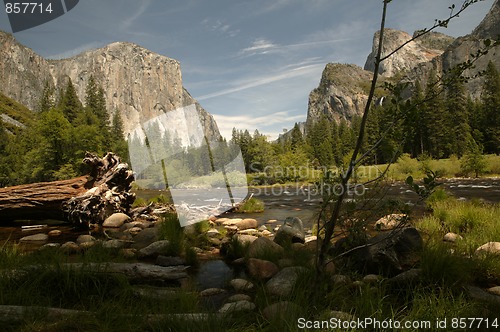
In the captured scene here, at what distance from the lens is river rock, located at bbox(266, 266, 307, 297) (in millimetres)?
3811

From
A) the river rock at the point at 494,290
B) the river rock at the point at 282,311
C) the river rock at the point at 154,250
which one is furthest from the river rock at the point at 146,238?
the river rock at the point at 494,290

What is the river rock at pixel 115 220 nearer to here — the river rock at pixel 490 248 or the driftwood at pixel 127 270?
the driftwood at pixel 127 270

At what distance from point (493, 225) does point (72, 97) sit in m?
59.5

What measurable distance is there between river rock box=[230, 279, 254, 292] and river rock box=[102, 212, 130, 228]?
691cm

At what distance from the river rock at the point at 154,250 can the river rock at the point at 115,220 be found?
14.1 ft

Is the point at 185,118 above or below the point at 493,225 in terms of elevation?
above

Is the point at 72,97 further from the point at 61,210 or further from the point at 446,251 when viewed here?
the point at 446,251

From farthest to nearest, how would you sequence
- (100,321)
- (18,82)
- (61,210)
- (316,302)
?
(18,82)
(61,210)
(316,302)
(100,321)

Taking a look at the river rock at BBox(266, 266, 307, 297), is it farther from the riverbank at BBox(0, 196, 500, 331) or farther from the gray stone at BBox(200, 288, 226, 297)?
the gray stone at BBox(200, 288, 226, 297)

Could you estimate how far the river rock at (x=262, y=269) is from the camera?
481cm

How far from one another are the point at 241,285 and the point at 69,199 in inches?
313

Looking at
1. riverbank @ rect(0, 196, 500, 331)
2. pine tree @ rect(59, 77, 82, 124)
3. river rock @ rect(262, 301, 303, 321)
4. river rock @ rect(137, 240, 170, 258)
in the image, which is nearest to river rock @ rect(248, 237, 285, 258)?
riverbank @ rect(0, 196, 500, 331)

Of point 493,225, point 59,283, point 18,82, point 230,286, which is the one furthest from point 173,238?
point 18,82

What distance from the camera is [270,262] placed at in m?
5.05
